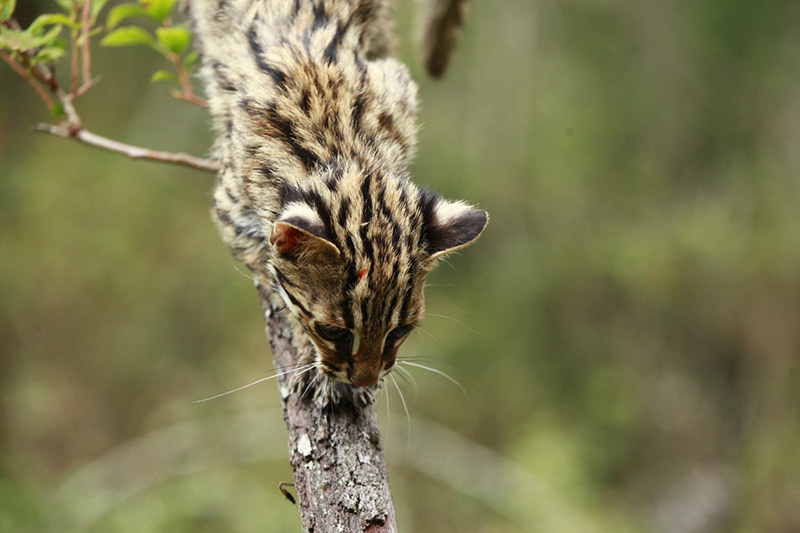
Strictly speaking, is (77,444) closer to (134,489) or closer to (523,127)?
(134,489)

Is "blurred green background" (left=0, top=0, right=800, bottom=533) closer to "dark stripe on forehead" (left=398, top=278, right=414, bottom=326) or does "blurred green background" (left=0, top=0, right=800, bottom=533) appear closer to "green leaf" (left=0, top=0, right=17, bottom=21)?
"dark stripe on forehead" (left=398, top=278, right=414, bottom=326)

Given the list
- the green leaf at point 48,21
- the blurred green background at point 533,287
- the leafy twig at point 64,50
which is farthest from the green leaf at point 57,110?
the blurred green background at point 533,287

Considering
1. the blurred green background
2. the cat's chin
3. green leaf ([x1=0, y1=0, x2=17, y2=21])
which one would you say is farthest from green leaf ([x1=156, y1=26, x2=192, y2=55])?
the blurred green background

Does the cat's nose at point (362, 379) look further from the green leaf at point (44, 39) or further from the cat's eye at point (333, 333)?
the green leaf at point (44, 39)

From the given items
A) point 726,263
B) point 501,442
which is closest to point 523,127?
point 726,263

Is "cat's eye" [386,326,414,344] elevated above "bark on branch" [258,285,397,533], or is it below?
above

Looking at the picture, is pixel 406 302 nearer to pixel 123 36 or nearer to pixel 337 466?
pixel 337 466
